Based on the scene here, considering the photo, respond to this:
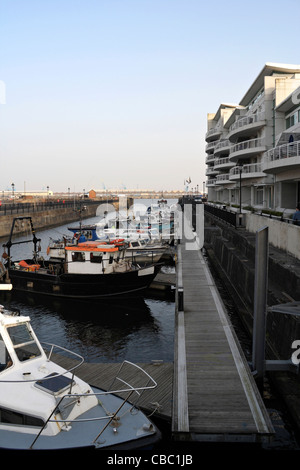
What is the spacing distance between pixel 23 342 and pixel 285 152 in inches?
870

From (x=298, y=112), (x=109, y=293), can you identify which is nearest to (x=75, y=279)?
(x=109, y=293)

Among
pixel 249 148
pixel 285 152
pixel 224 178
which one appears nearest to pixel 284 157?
pixel 285 152

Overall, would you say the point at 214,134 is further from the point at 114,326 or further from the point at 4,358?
the point at 4,358

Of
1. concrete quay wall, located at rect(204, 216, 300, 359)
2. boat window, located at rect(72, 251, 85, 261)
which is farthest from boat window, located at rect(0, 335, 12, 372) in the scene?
boat window, located at rect(72, 251, 85, 261)

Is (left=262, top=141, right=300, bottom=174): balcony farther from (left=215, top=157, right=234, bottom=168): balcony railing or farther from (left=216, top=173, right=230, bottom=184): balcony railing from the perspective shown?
(left=216, top=173, right=230, bottom=184): balcony railing

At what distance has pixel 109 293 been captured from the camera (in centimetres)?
2875

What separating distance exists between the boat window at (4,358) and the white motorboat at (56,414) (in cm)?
3

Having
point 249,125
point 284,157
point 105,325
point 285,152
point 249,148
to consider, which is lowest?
point 105,325

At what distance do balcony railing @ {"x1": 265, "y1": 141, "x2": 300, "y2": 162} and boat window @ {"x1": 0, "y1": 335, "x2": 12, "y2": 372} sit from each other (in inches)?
812

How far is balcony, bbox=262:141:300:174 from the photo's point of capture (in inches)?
990

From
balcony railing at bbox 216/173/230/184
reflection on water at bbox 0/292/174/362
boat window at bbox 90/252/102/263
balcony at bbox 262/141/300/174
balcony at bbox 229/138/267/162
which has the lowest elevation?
reflection on water at bbox 0/292/174/362

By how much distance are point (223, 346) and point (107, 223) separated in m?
40.6

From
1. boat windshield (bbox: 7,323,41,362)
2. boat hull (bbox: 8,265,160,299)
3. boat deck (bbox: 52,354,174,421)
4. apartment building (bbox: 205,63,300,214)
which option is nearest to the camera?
boat windshield (bbox: 7,323,41,362)

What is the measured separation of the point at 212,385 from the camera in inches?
451
